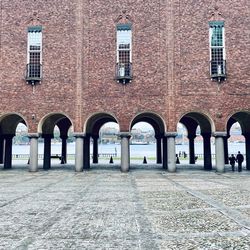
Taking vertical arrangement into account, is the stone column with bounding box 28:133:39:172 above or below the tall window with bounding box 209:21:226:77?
below

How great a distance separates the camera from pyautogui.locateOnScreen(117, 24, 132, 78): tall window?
23.6 metres

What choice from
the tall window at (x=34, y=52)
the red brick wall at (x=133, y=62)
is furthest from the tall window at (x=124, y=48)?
the tall window at (x=34, y=52)

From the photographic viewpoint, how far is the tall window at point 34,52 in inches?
948

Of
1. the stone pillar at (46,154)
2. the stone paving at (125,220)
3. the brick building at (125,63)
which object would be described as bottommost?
the stone paving at (125,220)

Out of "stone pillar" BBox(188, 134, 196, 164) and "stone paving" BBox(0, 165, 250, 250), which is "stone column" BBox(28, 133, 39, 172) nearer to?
"stone paving" BBox(0, 165, 250, 250)

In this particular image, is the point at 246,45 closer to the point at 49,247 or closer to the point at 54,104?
the point at 54,104

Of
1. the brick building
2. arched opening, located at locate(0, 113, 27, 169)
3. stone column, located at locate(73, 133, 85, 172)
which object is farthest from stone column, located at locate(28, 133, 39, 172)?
arched opening, located at locate(0, 113, 27, 169)

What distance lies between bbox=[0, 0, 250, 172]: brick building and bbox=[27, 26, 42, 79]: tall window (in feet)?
0.26

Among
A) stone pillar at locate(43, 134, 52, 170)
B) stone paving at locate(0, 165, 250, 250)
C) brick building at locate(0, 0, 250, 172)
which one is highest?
brick building at locate(0, 0, 250, 172)

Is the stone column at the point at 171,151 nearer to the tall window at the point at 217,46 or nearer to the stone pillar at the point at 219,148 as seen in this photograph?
the stone pillar at the point at 219,148

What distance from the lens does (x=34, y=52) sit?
24.4 m

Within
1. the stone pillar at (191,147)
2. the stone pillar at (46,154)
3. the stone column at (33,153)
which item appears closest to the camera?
the stone column at (33,153)

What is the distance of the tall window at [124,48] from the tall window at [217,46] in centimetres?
647

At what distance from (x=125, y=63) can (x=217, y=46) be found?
7.43m
